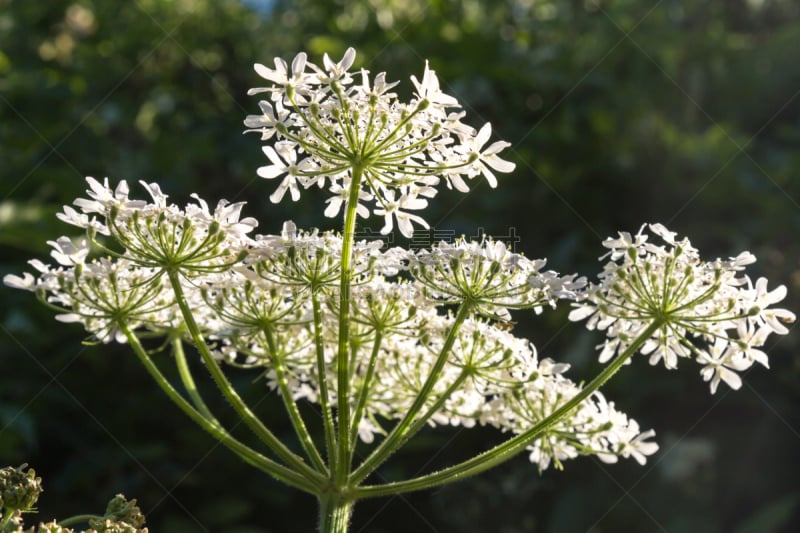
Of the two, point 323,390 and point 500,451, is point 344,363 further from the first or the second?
point 500,451

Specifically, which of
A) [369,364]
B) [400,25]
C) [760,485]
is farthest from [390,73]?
[369,364]

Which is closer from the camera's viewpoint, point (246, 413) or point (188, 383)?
point (246, 413)

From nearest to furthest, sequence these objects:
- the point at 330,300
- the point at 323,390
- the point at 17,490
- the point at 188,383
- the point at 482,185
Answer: the point at 17,490 < the point at 323,390 < the point at 330,300 < the point at 188,383 < the point at 482,185

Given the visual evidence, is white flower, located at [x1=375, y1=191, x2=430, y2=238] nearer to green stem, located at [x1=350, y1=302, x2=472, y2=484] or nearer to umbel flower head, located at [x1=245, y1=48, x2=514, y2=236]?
umbel flower head, located at [x1=245, y1=48, x2=514, y2=236]

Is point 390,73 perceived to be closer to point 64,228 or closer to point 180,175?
Result: point 180,175

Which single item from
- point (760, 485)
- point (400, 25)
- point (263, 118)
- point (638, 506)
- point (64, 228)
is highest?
point (400, 25)

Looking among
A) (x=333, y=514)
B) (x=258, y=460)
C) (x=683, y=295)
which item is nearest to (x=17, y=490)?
(x=258, y=460)

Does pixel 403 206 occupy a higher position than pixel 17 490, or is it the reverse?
pixel 403 206
